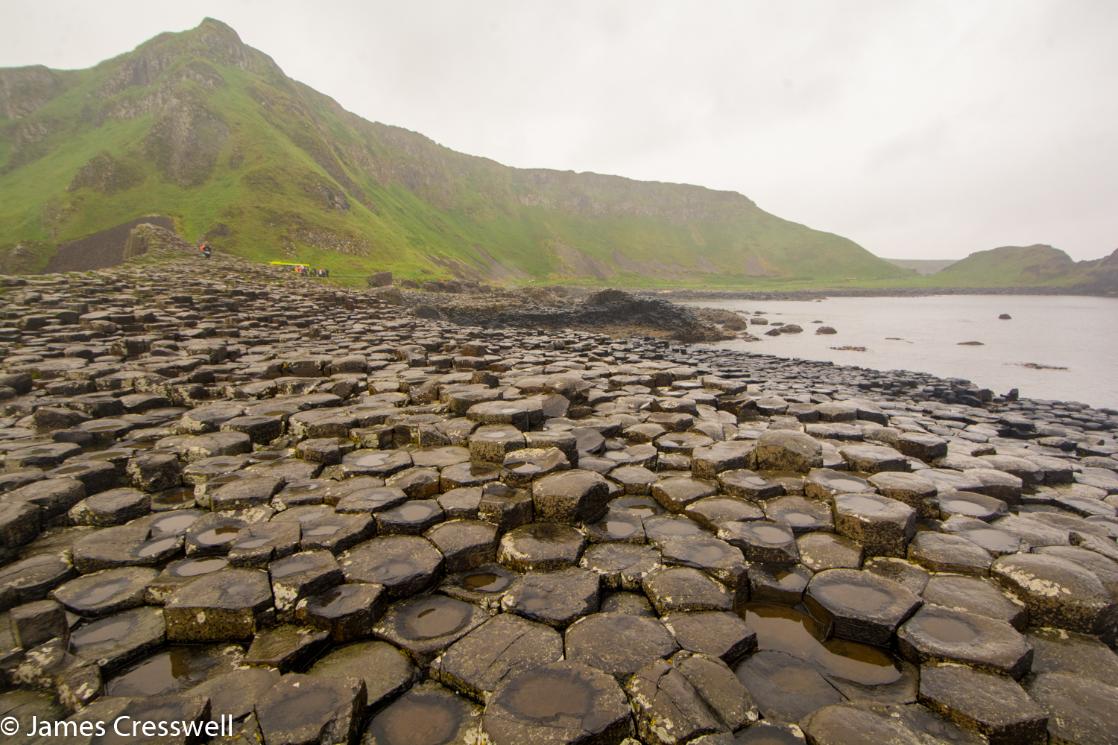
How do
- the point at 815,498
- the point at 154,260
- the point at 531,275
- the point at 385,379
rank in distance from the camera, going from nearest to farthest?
1. the point at 815,498
2. the point at 385,379
3. the point at 154,260
4. the point at 531,275

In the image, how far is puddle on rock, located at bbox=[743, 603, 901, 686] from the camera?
2945mm

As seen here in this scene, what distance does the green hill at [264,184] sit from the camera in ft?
185

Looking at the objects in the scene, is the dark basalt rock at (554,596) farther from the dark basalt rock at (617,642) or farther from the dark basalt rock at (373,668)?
the dark basalt rock at (373,668)

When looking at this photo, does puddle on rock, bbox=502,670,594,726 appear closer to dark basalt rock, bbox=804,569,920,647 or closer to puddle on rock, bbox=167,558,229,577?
dark basalt rock, bbox=804,569,920,647

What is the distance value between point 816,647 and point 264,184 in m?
76.4

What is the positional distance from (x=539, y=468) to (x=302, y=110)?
11454cm

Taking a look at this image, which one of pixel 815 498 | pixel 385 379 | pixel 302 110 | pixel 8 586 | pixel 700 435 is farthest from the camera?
pixel 302 110

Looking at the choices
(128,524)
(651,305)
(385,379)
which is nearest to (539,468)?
(128,524)

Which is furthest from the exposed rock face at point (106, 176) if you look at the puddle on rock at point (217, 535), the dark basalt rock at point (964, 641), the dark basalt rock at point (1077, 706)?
the dark basalt rock at point (1077, 706)

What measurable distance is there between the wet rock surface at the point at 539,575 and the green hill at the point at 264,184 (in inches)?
1938

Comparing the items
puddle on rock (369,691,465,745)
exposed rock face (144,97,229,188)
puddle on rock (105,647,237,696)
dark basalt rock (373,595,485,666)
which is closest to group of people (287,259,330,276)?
exposed rock face (144,97,229,188)

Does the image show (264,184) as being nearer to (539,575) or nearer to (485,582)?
(485,582)

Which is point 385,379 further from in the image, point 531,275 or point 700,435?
point 531,275

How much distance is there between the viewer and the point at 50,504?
171 inches
